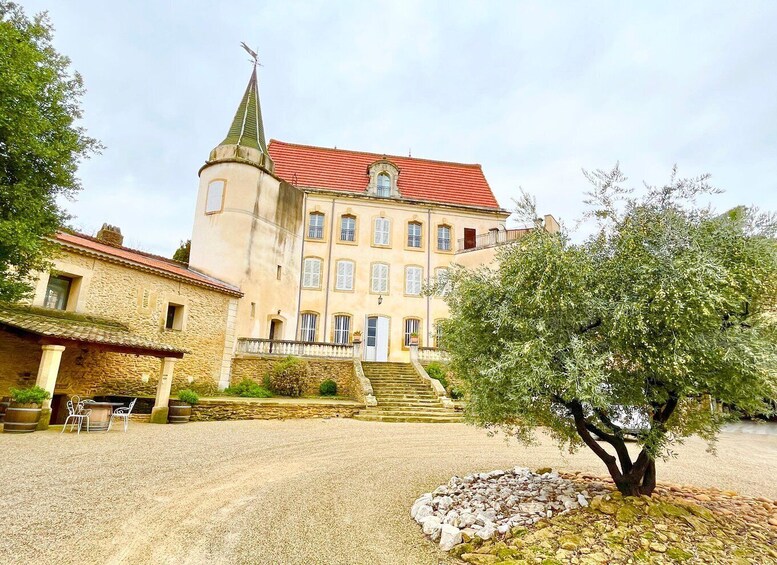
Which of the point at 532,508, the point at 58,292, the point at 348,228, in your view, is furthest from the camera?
the point at 348,228

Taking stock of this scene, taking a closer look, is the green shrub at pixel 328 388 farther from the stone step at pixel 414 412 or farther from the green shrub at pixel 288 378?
the stone step at pixel 414 412

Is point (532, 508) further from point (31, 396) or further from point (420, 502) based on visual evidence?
point (31, 396)

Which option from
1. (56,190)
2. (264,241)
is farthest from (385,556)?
(264,241)

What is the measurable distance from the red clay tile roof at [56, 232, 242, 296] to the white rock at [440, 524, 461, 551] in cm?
1151

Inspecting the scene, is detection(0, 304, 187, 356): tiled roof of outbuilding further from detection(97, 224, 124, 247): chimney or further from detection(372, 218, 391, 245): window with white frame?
detection(372, 218, 391, 245): window with white frame

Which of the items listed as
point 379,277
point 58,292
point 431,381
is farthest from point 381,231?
point 58,292

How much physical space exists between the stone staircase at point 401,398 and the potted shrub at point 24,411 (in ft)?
24.2

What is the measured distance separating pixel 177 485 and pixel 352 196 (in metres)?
17.9

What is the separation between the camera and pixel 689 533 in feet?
12.7

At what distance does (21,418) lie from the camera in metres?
8.48

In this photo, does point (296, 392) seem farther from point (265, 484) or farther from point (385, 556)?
point (385, 556)

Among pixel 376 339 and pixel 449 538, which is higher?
pixel 376 339

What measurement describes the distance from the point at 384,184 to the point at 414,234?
327 cm

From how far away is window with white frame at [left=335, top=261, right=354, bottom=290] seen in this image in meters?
20.8
